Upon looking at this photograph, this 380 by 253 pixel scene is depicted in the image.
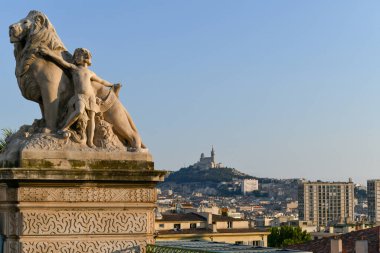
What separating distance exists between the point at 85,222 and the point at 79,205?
0.55ft

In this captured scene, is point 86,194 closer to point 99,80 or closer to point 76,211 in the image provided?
point 76,211

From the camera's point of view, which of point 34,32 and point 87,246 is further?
point 34,32

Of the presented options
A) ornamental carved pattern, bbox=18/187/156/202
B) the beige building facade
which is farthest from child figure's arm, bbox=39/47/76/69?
the beige building facade

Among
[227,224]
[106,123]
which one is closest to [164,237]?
[227,224]

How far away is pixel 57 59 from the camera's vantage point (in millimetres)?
8570

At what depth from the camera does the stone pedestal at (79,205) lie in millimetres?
8031

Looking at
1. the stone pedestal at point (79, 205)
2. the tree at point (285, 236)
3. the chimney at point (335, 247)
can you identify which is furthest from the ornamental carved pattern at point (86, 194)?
the tree at point (285, 236)

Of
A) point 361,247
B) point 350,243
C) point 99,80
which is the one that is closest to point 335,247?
point 361,247

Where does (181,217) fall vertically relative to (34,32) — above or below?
below

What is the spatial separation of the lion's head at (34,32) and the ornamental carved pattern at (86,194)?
1394mm

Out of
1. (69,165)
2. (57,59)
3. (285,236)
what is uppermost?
(57,59)

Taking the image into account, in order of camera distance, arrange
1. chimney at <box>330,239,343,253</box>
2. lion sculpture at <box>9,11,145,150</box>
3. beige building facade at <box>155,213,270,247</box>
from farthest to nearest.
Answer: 1. beige building facade at <box>155,213,270,247</box>
2. chimney at <box>330,239,343,253</box>
3. lion sculpture at <box>9,11,145,150</box>

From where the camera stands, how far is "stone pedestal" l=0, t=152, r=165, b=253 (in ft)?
26.3

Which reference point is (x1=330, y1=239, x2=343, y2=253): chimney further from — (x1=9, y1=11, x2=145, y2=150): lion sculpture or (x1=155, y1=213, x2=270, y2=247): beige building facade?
(x1=9, y1=11, x2=145, y2=150): lion sculpture
